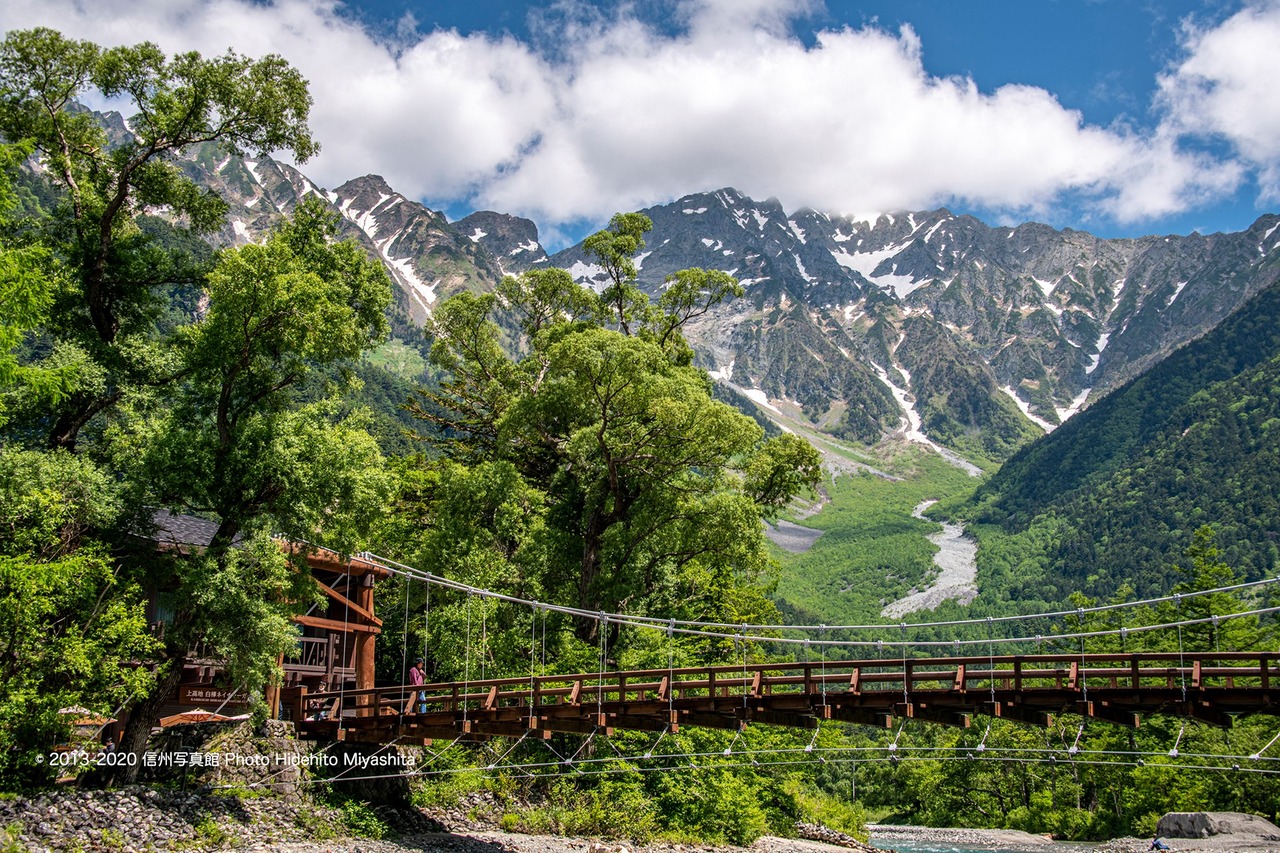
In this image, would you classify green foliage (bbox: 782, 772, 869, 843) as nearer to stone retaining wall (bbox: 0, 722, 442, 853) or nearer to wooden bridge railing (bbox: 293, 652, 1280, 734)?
wooden bridge railing (bbox: 293, 652, 1280, 734)

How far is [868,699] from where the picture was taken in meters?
18.1

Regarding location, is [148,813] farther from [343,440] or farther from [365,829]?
[343,440]

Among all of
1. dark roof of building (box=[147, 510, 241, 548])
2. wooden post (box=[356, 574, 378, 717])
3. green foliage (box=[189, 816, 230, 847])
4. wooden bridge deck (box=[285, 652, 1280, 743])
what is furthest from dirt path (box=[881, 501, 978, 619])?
green foliage (box=[189, 816, 230, 847])

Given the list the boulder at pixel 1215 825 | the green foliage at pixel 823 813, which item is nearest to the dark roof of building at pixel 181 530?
the green foliage at pixel 823 813

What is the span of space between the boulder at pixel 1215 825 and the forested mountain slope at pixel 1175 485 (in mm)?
97817

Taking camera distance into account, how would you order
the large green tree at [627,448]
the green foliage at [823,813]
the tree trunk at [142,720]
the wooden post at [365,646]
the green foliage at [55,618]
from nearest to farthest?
the green foliage at [55,618] < the tree trunk at [142,720] < the wooden post at [365,646] < the large green tree at [627,448] < the green foliage at [823,813]

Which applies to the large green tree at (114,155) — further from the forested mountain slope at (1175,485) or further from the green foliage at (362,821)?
the forested mountain slope at (1175,485)

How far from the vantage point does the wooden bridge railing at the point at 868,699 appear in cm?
1650

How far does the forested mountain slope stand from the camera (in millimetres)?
134875

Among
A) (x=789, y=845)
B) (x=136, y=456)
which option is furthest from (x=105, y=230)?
(x=789, y=845)

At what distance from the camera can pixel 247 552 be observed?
17938mm

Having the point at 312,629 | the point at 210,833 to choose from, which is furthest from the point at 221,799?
the point at 312,629

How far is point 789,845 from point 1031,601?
139 metres

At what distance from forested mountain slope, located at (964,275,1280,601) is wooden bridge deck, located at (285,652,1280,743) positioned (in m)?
121
